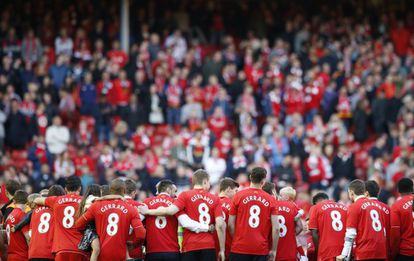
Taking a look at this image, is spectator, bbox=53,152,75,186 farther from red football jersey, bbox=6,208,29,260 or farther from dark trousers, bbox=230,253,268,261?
dark trousers, bbox=230,253,268,261

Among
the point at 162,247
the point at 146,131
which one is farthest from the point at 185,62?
the point at 162,247

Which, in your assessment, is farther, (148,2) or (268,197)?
(148,2)

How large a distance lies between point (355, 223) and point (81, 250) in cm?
432

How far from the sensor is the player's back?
1462 centimetres

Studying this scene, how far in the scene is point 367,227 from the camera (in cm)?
1480

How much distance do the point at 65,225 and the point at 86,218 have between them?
0.63m

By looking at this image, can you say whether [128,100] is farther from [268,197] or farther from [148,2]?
[268,197]

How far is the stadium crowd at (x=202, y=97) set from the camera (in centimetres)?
2605

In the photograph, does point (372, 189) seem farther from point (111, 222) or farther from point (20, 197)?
point (20, 197)

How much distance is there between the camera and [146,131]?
91.2 feet

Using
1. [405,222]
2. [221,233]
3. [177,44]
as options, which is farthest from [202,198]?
[177,44]

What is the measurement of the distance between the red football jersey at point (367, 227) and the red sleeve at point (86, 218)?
13.0 feet

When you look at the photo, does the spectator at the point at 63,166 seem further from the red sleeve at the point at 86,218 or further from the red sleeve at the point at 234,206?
the red sleeve at the point at 234,206

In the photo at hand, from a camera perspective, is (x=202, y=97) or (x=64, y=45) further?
(x=64, y=45)
